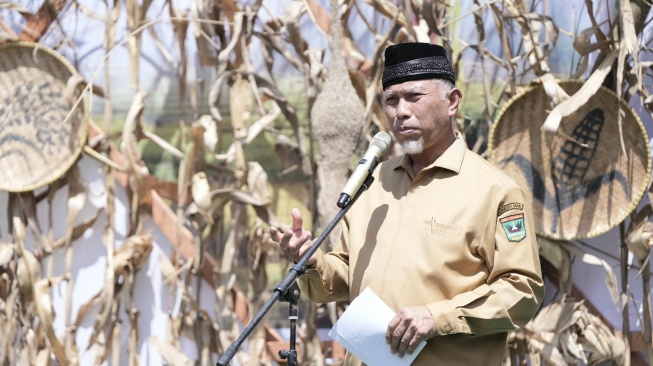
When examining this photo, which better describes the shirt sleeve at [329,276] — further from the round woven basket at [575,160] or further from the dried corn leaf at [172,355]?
the dried corn leaf at [172,355]

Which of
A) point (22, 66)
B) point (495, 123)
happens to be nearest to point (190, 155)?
point (22, 66)

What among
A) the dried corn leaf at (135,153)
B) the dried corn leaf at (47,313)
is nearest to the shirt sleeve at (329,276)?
the dried corn leaf at (135,153)

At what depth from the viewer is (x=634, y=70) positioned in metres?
3.13

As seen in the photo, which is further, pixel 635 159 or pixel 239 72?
pixel 239 72

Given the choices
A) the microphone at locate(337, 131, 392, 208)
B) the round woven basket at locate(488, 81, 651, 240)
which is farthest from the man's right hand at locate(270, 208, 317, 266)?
the round woven basket at locate(488, 81, 651, 240)

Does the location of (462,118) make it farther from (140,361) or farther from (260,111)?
(140,361)

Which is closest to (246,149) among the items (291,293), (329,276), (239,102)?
(239,102)

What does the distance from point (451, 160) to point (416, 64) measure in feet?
0.68

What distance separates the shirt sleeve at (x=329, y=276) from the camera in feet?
7.07

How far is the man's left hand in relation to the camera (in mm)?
1964

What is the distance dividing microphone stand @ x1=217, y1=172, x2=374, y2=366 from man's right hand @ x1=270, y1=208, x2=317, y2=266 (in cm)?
3

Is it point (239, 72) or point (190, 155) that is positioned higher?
point (239, 72)

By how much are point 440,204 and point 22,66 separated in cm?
216

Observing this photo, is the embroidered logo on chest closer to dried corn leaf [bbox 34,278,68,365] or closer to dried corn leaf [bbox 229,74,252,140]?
dried corn leaf [bbox 229,74,252,140]
